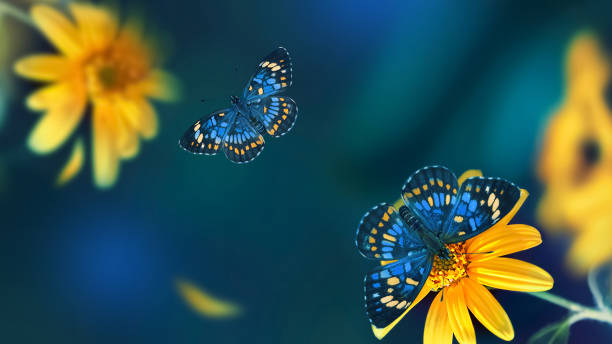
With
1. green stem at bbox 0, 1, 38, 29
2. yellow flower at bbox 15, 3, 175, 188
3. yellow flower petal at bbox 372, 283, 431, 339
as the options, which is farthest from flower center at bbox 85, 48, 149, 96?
yellow flower petal at bbox 372, 283, 431, 339

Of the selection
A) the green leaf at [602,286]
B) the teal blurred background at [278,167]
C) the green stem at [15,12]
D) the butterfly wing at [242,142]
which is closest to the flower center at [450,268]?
the teal blurred background at [278,167]

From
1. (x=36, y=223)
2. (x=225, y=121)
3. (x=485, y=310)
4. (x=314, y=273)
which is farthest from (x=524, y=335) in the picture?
(x=36, y=223)

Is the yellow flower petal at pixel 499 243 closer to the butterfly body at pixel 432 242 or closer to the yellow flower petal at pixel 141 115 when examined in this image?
the butterfly body at pixel 432 242

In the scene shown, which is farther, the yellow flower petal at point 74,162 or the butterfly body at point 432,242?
the yellow flower petal at point 74,162

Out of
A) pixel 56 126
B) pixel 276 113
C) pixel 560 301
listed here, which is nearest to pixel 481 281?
pixel 560 301

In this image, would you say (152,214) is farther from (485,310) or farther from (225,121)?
(485,310)
